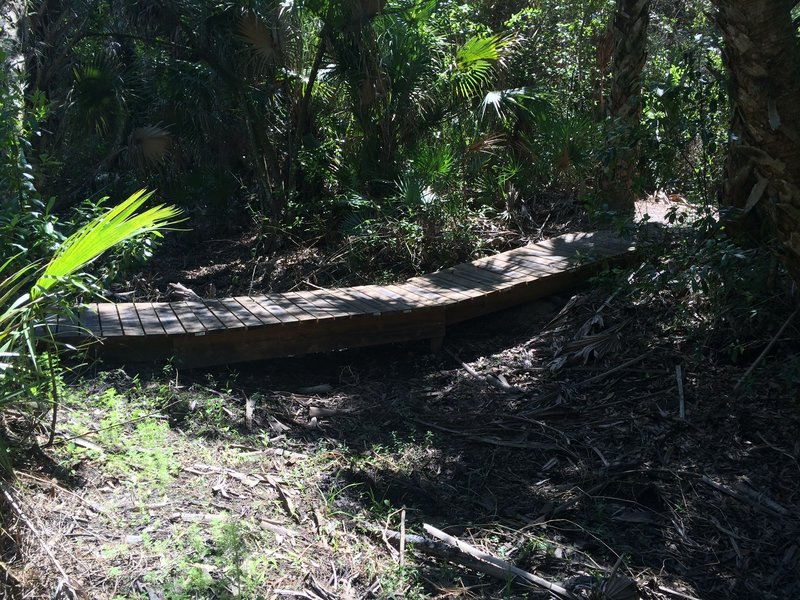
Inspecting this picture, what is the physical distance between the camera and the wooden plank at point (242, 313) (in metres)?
6.29

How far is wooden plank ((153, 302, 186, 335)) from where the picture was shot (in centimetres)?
598

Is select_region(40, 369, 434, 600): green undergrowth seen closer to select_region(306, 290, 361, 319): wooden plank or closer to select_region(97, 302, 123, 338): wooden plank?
select_region(97, 302, 123, 338): wooden plank

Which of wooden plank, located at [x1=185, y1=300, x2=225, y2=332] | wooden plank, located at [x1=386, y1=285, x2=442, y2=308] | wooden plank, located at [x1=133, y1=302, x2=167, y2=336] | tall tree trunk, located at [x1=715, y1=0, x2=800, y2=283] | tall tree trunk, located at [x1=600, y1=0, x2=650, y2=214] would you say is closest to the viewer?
Result: tall tree trunk, located at [x1=715, y1=0, x2=800, y2=283]

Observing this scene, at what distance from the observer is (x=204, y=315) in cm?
646

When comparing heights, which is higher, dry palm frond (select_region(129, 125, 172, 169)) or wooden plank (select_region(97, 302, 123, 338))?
dry palm frond (select_region(129, 125, 172, 169))

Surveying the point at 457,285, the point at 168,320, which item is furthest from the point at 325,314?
the point at 457,285

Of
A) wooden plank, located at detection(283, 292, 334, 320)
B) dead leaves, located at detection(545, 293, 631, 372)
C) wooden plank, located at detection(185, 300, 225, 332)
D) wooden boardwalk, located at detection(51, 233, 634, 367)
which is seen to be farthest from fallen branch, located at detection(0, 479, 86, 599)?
dead leaves, located at detection(545, 293, 631, 372)

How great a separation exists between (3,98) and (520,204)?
6.63 metres

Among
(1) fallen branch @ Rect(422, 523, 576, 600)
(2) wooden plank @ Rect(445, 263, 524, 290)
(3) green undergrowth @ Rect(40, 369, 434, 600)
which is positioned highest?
(2) wooden plank @ Rect(445, 263, 524, 290)

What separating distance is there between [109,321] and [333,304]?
1958 mm

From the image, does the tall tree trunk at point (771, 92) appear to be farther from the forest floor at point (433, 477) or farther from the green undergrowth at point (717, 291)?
the forest floor at point (433, 477)

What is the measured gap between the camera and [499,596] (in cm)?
391

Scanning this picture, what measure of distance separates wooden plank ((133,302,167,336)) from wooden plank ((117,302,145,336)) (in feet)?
0.10

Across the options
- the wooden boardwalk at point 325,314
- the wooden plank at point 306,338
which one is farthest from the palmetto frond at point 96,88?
the wooden plank at point 306,338
